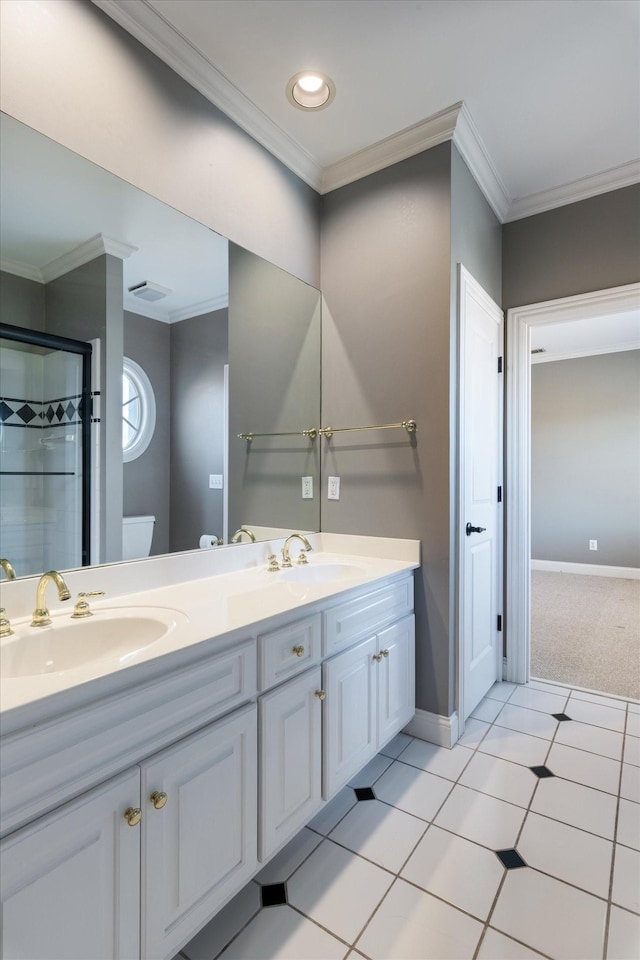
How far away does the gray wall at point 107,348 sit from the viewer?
4.68 ft

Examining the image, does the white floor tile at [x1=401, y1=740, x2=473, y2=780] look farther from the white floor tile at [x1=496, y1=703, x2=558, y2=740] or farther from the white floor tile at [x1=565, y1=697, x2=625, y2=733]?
the white floor tile at [x1=565, y1=697, x2=625, y2=733]

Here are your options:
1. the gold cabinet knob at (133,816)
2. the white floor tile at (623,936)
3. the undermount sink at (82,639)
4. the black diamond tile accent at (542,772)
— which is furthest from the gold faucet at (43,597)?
the black diamond tile accent at (542,772)

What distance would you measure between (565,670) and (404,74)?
3073mm

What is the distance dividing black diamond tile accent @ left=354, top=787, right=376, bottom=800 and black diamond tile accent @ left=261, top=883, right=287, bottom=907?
1.51 feet

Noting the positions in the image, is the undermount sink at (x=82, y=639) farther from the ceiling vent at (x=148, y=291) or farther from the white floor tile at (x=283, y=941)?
the ceiling vent at (x=148, y=291)

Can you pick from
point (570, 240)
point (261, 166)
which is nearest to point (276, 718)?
point (261, 166)

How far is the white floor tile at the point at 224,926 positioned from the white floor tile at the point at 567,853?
824mm

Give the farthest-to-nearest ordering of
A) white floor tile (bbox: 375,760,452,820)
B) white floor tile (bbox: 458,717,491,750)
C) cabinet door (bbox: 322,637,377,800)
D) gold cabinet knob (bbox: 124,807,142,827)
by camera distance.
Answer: white floor tile (bbox: 458,717,491,750) → white floor tile (bbox: 375,760,452,820) → cabinet door (bbox: 322,637,377,800) → gold cabinet knob (bbox: 124,807,142,827)

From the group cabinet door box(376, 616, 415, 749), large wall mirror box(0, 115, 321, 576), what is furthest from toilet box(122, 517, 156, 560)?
cabinet door box(376, 616, 415, 749)

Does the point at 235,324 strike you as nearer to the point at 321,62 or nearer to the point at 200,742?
the point at 321,62

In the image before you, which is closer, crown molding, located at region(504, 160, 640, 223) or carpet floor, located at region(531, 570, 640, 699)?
crown molding, located at region(504, 160, 640, 223)

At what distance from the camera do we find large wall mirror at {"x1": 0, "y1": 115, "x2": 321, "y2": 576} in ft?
4.22

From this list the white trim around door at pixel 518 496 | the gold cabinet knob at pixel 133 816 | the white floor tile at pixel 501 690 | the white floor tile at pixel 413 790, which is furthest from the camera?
the white trim around door at pixel 518 496

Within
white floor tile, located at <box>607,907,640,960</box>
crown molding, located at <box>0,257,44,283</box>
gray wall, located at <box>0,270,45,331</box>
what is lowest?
white floor tile, located at <box>607,907,640,960</box>
